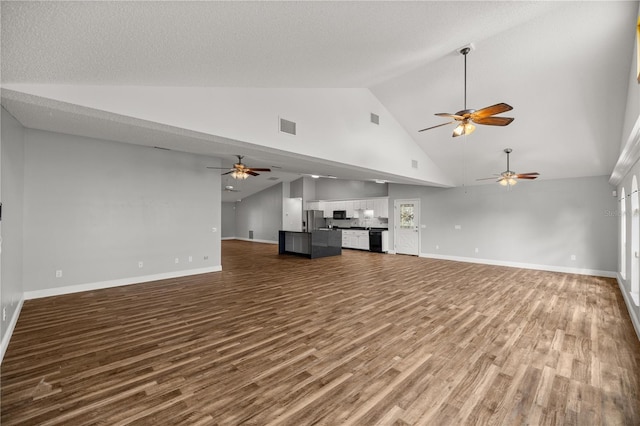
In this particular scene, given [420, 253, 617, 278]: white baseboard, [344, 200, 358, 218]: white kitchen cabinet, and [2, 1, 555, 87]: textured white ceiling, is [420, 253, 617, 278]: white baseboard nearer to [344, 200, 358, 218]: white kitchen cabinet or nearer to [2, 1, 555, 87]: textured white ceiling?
[344, 200, 358, 218]: white kitchen cabinet

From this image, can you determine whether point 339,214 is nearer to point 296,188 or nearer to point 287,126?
point 296,188

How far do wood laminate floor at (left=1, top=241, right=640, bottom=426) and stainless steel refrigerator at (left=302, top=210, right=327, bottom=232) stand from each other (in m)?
7.61

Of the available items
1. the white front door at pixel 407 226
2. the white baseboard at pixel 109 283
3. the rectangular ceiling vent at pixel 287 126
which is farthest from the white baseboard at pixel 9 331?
the white front door at pixel 407 226

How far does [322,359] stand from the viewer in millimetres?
2654

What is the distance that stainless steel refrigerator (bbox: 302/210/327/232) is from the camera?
41.4 ft

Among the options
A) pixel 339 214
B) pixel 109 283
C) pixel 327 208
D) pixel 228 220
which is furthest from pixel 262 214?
pixel 109 283

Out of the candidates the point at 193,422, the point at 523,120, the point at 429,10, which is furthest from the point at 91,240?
the point at 523,120

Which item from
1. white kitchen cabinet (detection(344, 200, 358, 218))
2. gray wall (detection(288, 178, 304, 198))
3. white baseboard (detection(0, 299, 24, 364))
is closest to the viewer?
white baseboard (detection(0, 299, 24, 364))

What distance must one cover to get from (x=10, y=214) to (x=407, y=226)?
9616 mm

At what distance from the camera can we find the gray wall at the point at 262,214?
44.9 ft

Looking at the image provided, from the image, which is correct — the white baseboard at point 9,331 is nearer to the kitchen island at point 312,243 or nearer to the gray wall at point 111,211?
the gray wall at point 111,211

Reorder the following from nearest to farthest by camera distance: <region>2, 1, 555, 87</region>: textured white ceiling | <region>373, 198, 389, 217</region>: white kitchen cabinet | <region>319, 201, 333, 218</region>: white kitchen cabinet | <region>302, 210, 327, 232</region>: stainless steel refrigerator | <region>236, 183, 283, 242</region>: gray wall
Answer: <region>2, 1, 555, 87</region>: textured white ceiling, <region>373, 198, 389, 217</region>: white kitchen cabinet, <region>302, 210, 327, 232</region>: stainless steel refrigerator, <region>319, 201, 333, 218</region>: white kitchen cabinet, <region>236, 183, 283, 242</region>: gray wall

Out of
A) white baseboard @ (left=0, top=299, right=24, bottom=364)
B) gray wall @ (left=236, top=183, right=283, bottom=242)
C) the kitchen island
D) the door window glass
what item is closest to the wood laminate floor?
white baseboard @ (left=0, top=299, right=24, bottom=364)

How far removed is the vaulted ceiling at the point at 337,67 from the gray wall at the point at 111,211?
1133 mm
